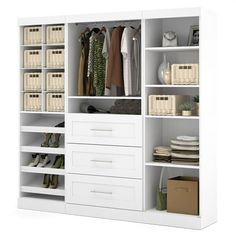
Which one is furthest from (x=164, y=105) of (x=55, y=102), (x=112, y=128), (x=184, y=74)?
(x=55, y=102)

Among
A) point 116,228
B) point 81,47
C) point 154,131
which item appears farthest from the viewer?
point 81,47

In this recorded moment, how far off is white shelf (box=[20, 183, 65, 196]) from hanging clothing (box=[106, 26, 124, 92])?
54.7 inches

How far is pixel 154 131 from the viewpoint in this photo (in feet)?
22.8

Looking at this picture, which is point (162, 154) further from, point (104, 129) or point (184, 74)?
point (184, 74)

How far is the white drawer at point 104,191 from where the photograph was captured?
677cm

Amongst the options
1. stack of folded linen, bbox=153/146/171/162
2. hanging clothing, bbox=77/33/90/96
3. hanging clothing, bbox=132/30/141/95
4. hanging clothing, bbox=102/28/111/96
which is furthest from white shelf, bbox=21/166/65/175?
hanging clothing, bbox=132/30/141/95

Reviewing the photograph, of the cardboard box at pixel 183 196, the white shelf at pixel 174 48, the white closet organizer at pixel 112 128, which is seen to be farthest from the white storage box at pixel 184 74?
the cardboard box at pixel 183 196

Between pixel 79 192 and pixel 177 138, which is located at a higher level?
pixel 177 138

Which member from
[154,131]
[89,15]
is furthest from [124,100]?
[89,15]

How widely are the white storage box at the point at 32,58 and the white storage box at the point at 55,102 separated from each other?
0.41 m

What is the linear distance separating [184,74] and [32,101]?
78.2 inches

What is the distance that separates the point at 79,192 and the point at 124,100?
1.17m
